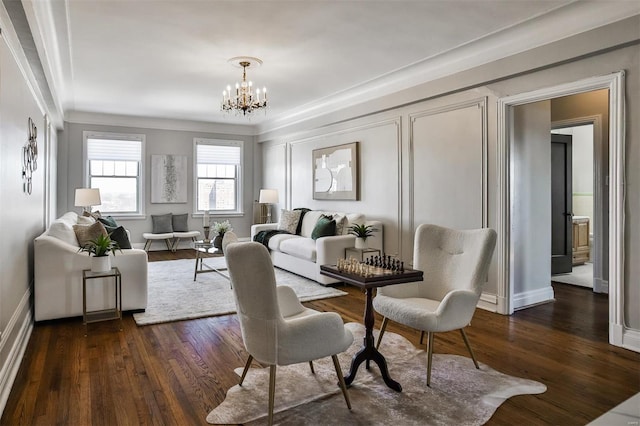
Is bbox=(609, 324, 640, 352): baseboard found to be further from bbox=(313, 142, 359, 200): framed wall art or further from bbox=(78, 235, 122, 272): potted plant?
bbox=(78, 235, 122, 272): potted plant

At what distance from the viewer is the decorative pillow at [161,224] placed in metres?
8.54

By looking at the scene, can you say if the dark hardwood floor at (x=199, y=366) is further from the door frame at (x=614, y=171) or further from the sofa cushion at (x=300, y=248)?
the sofa cushion at (x=300, y=248)

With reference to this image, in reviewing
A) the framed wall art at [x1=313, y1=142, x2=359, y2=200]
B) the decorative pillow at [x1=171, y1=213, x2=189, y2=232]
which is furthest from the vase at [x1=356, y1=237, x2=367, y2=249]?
the decorative pillow at [x1=171, y1=213, x2=189, y2=232]

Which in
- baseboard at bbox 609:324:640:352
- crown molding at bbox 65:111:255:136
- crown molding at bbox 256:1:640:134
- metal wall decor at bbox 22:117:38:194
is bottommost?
baseboard at bbox 609:324:640:352

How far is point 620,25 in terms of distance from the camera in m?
3.22

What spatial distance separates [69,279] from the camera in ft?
13.0

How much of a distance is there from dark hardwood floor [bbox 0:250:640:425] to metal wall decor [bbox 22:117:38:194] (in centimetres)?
129

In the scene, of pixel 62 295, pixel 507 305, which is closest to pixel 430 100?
pixel 507 305

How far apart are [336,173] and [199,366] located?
14.5ft

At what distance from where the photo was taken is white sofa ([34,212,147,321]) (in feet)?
12.6

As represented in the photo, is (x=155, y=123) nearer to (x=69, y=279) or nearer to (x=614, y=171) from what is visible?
(x=69, y=279)

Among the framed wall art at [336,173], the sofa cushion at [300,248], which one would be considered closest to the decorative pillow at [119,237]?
the sofa cushion at [300,248]

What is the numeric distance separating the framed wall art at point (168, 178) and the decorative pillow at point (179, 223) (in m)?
0.32

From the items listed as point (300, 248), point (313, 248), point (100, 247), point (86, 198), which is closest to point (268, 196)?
point (300, 248)
